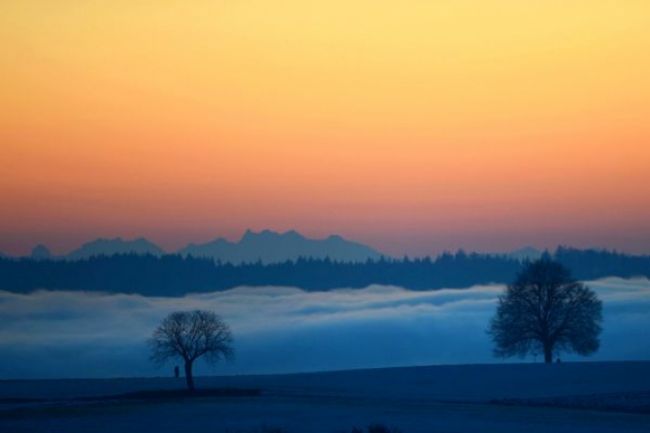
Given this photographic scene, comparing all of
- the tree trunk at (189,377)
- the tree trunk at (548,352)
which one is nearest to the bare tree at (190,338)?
the tree trunk at (189,377)

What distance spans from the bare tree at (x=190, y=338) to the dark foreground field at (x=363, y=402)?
2.39m

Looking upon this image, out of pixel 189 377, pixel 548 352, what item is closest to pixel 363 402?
pixel 189 377

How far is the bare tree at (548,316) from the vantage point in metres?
89.9

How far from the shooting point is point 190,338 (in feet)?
260

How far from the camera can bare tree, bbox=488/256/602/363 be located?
8994 cm

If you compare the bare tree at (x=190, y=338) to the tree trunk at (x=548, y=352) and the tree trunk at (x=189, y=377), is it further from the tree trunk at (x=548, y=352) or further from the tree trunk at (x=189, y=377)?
the tree trunk at (x=548, y=352)

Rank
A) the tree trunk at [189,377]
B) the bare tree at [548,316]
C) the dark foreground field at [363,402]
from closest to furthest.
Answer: the dark foreground field at [363,402]
the tree trunk at [189,377]
the bare tree at [548,316]

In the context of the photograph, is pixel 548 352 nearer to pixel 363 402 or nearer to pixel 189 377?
pixel 189 377

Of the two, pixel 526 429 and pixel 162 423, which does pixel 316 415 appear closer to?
pixel 162 423

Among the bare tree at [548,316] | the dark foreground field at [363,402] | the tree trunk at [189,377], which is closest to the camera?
the dark foreground field at [363,402]

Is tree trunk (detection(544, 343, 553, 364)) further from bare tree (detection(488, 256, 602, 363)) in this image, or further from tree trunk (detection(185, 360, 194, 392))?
tree trunk (detection(185, 360, 194, 392))

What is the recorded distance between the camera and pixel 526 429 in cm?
5053

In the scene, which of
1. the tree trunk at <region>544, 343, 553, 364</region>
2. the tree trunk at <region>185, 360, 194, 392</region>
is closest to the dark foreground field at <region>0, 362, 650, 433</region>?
the tree trunk at <region>185, 360, 194, 392</region>

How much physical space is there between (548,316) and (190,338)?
25.6 meters
